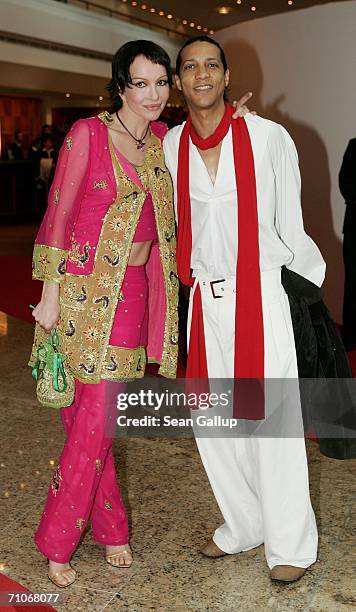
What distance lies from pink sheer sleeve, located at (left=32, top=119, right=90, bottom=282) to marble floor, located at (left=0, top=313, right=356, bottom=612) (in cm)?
100

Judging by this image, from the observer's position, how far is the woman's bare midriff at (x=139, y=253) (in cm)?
248

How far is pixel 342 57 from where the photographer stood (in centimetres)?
593

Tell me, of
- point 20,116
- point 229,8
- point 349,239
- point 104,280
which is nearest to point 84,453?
point 104,280

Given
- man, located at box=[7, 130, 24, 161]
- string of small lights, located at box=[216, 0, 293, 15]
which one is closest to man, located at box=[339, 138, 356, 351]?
string of small lights, located at box=[216, 0, 293, 15]

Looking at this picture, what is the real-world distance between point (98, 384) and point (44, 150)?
13205 mm

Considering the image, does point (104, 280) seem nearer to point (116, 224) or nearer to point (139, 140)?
point (116, 224)

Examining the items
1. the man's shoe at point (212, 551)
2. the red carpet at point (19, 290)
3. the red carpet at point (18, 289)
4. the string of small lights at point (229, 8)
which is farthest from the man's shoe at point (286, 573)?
the string of small lights at point (229, 8)

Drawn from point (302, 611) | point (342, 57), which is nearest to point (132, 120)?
point (302, 611)

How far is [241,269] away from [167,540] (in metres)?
1.07

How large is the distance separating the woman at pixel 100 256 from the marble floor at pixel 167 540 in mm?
179

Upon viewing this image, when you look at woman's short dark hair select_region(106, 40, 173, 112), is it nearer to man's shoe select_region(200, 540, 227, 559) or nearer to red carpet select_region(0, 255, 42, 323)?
man's shoe select_region(200, 540, 227, 559)

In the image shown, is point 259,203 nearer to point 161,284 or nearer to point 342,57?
point 161,284

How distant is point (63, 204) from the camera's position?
234 cm

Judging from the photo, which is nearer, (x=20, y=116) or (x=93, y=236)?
(x=93, y=236)
